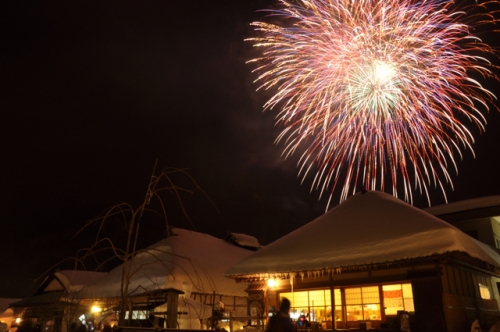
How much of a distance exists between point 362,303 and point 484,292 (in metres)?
4.97

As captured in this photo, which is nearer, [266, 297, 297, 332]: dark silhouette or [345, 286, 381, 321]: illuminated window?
[266, 297, 297, 332]: dark silhouette

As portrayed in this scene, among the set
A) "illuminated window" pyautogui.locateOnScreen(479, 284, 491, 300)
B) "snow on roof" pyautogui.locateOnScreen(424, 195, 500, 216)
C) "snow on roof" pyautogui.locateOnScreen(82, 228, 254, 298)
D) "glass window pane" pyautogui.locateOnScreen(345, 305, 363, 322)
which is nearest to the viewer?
"glass window pane" pyautogui.locateOnScreen(345, 305, 363, 322)

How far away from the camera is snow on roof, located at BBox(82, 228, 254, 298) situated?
2175 centimetres

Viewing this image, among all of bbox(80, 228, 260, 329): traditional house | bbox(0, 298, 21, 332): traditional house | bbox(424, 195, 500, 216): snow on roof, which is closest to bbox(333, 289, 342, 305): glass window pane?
bbox(80, 228, 260, 329): traditional house

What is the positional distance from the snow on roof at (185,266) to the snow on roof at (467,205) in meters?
12.7

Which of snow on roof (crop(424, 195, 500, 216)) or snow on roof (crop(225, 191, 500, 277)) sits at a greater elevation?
snow on roof (crop(424, 195, 500, 216))

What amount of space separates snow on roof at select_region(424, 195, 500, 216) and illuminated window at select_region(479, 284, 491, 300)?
8170 millimetres

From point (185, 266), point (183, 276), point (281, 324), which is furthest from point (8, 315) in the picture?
point (281, 324)

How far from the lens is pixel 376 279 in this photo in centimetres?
1292

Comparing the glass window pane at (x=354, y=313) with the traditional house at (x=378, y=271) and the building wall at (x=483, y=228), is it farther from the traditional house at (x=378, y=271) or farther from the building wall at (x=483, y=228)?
the building wall at (x=483, y=228)

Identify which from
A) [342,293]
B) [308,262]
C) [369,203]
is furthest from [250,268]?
[369,203]

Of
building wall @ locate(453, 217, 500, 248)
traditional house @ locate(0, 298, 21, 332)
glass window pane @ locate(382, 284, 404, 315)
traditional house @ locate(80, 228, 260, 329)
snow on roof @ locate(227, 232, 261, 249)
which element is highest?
snow on roof @ locate(227, 232, 261, 249)

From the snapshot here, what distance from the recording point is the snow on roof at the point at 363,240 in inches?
450

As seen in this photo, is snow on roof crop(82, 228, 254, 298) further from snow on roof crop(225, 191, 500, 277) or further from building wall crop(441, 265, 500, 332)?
building wall crop(441, 265, 500, 332)
